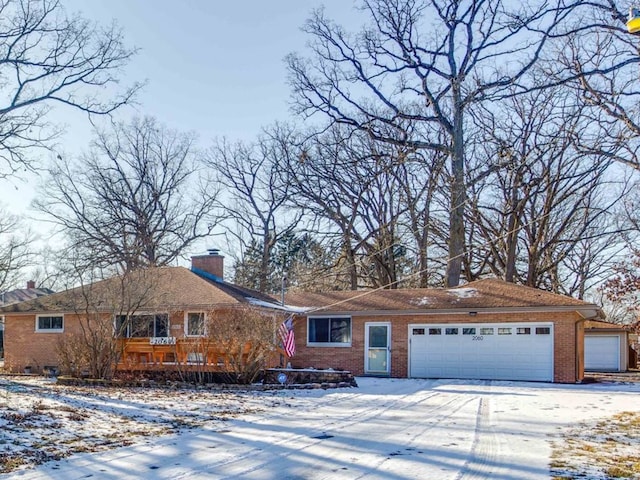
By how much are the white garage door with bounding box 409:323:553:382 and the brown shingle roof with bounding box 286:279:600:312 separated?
0.71 meters

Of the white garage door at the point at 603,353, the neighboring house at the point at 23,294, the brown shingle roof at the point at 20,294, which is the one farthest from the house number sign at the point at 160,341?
the brown shingle roof at the point at 20,294

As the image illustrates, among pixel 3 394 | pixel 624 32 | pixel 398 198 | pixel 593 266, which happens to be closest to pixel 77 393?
pixel 3 394

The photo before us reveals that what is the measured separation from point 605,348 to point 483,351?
1503 cm

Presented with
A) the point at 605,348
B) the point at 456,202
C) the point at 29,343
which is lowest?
the point at 605,348

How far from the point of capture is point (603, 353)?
32.6 meters

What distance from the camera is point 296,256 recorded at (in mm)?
41031

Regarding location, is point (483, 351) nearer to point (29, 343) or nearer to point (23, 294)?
point (29, 343)

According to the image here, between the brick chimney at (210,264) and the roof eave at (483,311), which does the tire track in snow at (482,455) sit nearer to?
the roof eave at (483,311)

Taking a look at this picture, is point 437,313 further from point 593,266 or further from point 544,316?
point 593,266

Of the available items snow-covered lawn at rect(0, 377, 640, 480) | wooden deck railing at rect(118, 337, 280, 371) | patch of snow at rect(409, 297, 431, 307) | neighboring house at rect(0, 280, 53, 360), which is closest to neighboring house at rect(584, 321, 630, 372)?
patch of snow at rect(409, 297, 431, 307)

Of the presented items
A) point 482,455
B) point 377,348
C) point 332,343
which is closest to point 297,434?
point 482,455

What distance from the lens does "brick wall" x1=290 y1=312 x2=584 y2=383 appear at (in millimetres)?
19750

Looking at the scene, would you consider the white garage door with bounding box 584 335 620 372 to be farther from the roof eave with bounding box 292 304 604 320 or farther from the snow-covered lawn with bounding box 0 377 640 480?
the snow-covered lawn with bounding box 0 377 640 480

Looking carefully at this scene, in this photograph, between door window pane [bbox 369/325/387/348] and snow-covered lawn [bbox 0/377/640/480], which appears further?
door window pane [bbox 369/325/387/348]
